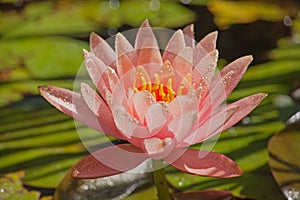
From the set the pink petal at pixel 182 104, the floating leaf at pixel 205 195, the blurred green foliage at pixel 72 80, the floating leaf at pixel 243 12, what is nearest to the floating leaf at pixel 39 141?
the blurred green foliage at pixel 72 80

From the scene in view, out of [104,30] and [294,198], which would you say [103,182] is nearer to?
[294,198]

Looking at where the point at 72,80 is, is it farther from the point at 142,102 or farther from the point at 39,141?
the point at 142,102

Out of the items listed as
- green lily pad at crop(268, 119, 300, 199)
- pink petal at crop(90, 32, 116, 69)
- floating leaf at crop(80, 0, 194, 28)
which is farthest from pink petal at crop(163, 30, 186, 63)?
floating leaf at crop(80, 0, 194, 28)

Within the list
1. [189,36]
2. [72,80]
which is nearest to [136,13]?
[72,80]

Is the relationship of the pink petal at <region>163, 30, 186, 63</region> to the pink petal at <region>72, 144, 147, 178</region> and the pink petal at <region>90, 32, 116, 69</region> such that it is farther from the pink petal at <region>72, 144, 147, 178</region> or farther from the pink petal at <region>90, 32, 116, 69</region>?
the pink petal at <region>72, 144, 147, 178</region>

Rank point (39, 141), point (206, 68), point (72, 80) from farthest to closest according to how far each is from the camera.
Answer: point (72, 80) → point (39, 141) → point (206, 68)

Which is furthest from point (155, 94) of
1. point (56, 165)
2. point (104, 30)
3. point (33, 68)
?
point (104, 30)
